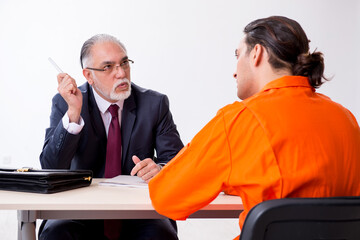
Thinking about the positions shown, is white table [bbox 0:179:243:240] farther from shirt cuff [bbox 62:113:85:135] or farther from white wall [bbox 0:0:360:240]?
white wall [bbox 0:0:360:240]

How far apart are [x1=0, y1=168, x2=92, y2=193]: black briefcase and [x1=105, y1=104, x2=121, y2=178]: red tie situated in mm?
529

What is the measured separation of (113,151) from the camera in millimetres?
1997

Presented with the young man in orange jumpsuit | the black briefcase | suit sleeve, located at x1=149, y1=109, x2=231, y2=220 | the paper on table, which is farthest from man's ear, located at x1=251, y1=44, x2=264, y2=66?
the black briefcase

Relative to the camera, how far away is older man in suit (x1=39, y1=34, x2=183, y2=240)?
1.76 meters

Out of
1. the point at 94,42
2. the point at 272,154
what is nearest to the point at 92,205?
the point at 272,154

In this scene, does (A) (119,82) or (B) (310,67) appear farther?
(A) (119,82)

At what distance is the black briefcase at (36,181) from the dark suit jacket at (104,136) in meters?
0.45

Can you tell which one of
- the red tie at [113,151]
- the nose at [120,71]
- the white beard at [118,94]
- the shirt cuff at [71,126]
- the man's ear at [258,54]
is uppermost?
the man's ear at [258,54]

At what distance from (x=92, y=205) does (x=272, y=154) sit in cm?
57

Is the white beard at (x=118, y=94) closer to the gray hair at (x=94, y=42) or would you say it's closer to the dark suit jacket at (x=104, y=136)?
the dark suit jacket at (x=104, y=136)

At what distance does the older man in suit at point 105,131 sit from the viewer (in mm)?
1756

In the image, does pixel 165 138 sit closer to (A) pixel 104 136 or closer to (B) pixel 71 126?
(A) pixel 104 136

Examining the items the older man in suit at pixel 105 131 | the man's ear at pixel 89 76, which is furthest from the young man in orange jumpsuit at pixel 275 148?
the man's ear at pixel 89 76

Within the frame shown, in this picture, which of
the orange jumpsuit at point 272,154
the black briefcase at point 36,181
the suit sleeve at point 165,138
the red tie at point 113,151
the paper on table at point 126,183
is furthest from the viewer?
the suit sleeve at point 165,138
